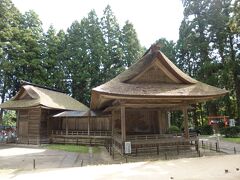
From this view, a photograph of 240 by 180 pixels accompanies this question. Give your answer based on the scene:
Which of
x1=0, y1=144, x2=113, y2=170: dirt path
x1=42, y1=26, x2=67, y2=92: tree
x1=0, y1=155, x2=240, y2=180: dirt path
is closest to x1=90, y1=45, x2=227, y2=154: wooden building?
x1=0, y1=144, x2=113, y2=170: dirt path

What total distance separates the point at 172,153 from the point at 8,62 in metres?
28.3

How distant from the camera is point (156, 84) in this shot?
17516mm

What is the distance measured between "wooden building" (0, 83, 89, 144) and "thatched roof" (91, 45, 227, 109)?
39.6 ft

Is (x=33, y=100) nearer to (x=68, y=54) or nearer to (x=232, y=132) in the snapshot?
(x=68, y=54)

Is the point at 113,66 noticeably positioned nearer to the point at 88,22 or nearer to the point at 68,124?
the point at 88,22

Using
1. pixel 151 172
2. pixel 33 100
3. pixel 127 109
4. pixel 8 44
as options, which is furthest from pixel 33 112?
pixel 151 172

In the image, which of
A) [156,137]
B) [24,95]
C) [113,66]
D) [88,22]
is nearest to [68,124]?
[24,95]

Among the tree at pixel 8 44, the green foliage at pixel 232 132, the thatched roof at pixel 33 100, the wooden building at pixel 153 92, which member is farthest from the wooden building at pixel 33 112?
the green foliage at pixel 232 132

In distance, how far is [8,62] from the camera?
1419 inches

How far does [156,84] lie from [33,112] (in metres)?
16.0

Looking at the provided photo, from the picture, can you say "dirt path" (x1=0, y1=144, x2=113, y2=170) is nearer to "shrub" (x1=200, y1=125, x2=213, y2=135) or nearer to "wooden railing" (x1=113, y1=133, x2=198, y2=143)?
"wooden railing" (x1=113, y1=133, x2=198, y2=143)

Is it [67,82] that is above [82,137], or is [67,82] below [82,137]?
above

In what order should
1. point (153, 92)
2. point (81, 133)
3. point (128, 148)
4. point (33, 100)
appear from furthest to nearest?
point (33, 100)
point (81, 133)
point (153, 92)
point (128, 148)

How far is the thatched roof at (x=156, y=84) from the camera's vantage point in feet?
51.8
